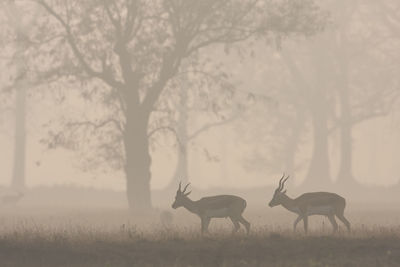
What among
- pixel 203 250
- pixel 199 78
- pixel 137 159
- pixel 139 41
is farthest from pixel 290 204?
pixel 199 78

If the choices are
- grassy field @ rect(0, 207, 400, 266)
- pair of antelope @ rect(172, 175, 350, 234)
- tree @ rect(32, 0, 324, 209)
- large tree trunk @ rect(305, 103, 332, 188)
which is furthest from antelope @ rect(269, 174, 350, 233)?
large tree trunk @ rect(305, 103, 332, 188)

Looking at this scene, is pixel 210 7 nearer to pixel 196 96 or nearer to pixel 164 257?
pixel 164 257

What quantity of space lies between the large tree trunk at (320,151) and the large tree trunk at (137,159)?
28.8 metres

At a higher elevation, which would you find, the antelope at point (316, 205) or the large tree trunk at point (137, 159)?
the large tree trunk at point (137, 159)

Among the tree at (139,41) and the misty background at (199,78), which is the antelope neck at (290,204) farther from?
the tree at (139,41)

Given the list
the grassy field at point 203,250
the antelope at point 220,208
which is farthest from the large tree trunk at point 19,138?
the grassy field at point 203,250

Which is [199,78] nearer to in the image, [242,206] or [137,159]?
[137,159]

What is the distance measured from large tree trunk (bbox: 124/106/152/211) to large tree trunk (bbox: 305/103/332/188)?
28.8m

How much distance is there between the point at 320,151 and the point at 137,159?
30.0 m

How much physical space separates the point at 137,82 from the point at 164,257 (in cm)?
2086

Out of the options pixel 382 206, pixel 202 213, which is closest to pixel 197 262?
pixel 202 213

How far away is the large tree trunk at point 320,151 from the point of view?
64.6 metres

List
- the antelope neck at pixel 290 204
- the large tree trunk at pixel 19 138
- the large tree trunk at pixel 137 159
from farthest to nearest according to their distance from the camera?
the large tree trunk at pixel 19 138 → the large tree trunk at pixel 137 159 → the antelope neck at pixel 290 204

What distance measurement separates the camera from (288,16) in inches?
1478
